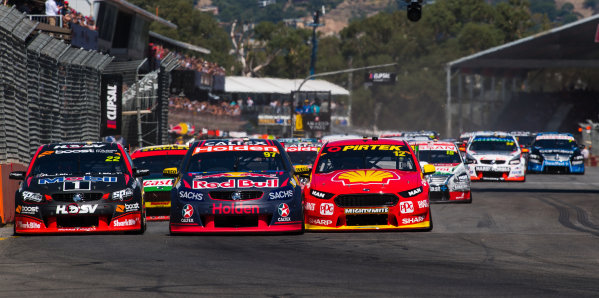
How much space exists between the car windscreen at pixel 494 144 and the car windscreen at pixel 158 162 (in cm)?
1452

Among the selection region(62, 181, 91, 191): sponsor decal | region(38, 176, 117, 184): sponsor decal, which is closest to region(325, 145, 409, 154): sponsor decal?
region(38, 176, 117, 184): sponsor decal

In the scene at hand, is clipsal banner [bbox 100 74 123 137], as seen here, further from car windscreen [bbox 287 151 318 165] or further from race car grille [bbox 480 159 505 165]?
race car grille [bbox 480 159 505 165]

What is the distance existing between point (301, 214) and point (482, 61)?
220ft

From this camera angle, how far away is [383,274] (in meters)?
9.86

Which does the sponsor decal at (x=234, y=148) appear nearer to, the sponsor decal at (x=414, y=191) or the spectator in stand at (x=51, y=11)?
the sponsor decal at (x=414, y=191)

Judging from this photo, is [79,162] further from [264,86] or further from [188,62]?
[264,86]

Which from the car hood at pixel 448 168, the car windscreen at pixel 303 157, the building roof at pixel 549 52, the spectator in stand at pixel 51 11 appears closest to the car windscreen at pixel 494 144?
the car windscreen at pixel 303 157

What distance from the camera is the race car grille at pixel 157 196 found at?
17.1 m

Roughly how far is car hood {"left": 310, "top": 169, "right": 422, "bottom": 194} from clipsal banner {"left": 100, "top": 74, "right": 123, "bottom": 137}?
1302 cm

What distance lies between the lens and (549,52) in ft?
244

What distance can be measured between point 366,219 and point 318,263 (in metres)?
3.32

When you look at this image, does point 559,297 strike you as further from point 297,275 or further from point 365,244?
point 365,244

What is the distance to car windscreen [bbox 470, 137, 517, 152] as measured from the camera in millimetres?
31016

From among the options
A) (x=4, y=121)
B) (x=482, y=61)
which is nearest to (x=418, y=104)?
(x=482, y=61)
